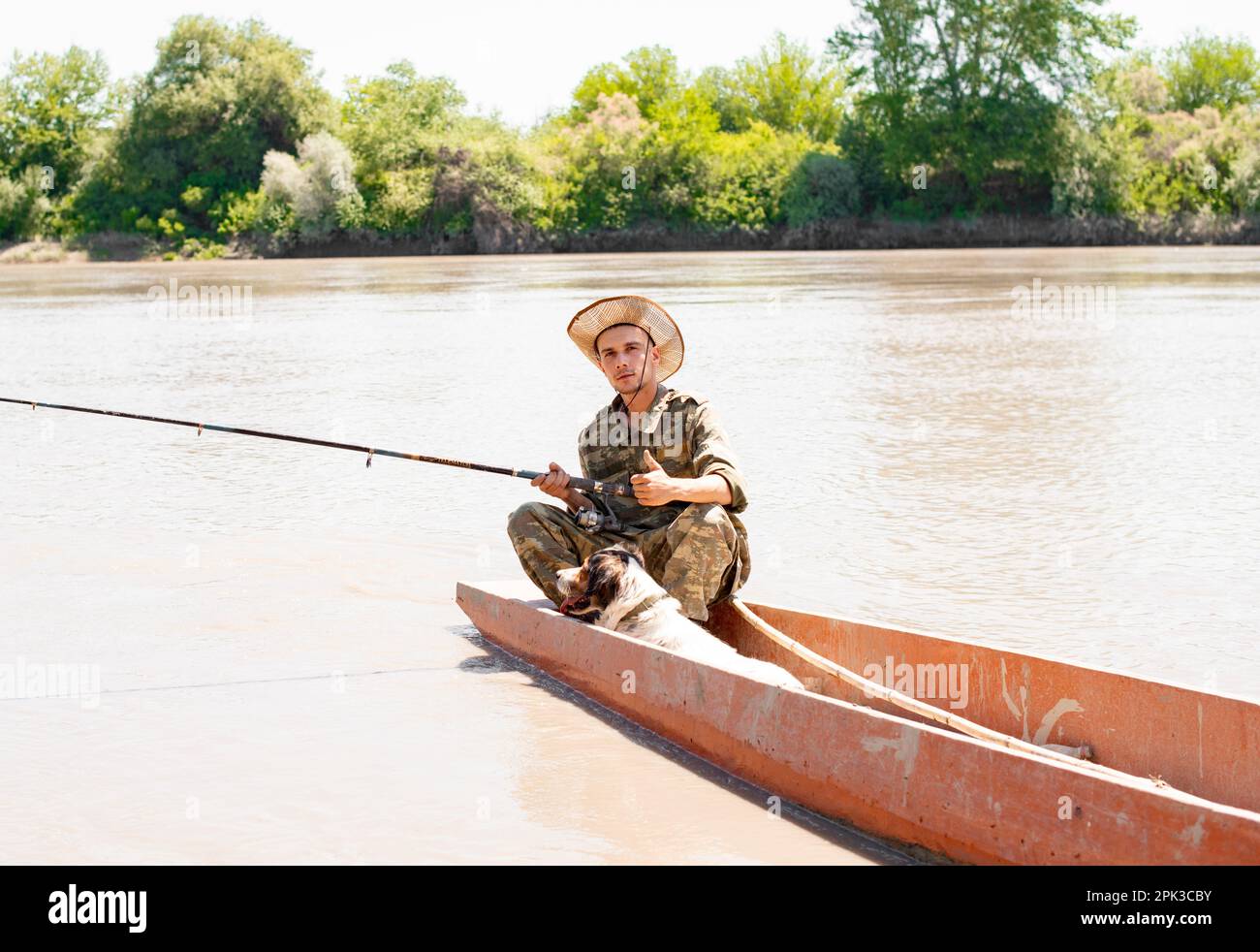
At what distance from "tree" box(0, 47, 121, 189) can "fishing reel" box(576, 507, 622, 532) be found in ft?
236

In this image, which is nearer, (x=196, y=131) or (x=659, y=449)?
(x=659, y=449)

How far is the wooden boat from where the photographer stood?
3.49m

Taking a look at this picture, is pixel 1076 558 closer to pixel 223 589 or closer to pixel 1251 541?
pixel 1251 541

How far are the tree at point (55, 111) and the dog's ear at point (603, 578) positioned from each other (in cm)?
7235

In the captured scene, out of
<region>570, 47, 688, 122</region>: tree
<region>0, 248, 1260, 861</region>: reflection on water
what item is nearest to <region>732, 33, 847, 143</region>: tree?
<region>570, 47, 688, 122</region>: tree

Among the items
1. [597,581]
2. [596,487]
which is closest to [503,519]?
[596,487]

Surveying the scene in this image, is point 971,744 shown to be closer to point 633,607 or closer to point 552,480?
point 633,607

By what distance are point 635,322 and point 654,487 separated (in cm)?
81

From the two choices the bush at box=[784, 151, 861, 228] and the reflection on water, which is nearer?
the reflection on water

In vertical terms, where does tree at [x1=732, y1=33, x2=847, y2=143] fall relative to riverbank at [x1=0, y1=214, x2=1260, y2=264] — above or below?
above

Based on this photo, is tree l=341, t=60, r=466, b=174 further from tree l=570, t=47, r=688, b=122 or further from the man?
the man

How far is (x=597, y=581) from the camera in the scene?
5.55m

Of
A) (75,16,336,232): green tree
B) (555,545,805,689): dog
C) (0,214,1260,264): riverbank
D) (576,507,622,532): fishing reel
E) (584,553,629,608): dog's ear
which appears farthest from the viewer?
(75,16,336,232): green tree

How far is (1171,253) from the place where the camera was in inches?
1863
